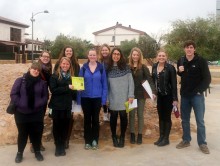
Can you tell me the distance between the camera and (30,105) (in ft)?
16.7

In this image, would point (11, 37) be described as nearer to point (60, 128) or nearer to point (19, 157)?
point (60, 128)

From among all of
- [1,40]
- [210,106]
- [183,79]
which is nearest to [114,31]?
[1,40]

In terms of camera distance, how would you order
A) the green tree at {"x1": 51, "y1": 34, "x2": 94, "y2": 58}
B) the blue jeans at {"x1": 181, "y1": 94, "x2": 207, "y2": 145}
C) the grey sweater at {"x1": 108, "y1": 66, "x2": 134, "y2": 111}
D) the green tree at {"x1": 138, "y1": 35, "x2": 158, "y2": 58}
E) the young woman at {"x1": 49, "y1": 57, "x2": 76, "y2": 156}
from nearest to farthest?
1. the young woman at {"x1": 49, "y1": 57, "x2": 76, "y2": 156}
2. the blue jeans at {"x1": 181, "y1": 94, "x2": 207, "y2": 145}
3. the grey sweater at {"x1": 108, "y1": 66, "x2": 134, "y2": 111}
4. the green tree at {"x1": 138, "y1": 35, "x2": 158, "y2": 58}
5. the green tree at {"x1": 51, "y1": 34, "x2": 94, "y2": 58}

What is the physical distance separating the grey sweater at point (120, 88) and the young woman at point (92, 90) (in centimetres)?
21

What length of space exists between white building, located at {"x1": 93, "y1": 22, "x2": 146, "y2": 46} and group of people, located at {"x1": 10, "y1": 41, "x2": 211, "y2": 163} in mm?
72199

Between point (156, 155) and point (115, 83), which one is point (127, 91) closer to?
point (115, 83)

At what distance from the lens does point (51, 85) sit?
5371mm

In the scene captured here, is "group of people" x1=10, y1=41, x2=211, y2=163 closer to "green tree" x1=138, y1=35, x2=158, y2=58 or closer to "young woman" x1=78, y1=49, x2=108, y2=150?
"young woman" x1=78, y1=49, x2=108, y2=150

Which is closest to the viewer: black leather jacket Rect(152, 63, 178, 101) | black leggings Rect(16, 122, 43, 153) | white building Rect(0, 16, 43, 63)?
black leggings Rect(16, 122, 43, 153)

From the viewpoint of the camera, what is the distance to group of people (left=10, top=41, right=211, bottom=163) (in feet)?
17.1

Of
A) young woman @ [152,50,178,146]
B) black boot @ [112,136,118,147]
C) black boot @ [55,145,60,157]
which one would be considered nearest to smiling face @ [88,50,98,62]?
young woman @ [152,50,178,146]

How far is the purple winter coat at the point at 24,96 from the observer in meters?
5.06

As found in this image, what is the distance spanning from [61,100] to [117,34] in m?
76.6

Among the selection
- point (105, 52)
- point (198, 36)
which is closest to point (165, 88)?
point (105, 52)
